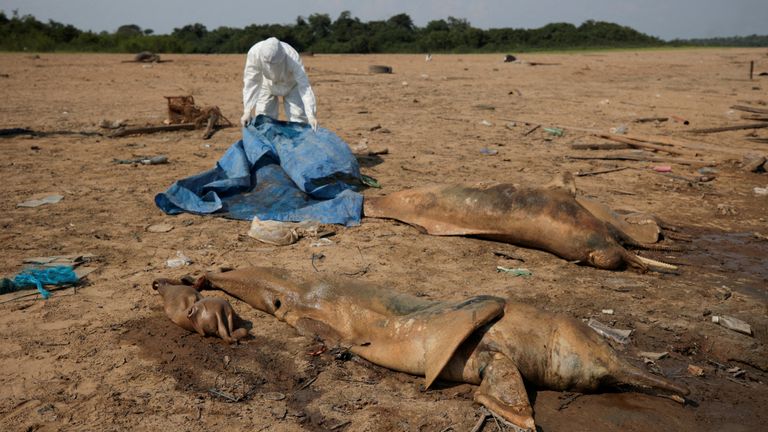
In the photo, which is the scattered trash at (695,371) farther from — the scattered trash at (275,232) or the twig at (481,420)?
the scattered trash at (275,232)

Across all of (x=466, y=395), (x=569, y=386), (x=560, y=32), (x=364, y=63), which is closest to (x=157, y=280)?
(x=466, y=395)

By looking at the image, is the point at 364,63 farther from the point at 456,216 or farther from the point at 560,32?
the point at 560,32

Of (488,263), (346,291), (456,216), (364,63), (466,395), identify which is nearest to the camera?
(466,395)

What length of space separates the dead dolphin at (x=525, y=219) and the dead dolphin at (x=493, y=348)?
1969mm

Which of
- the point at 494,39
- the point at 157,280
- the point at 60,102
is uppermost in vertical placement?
the point at 494,39

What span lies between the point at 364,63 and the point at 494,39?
20.1m

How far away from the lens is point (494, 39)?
4441cm

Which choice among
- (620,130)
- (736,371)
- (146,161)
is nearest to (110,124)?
(146,161)

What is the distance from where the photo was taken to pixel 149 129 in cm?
1097

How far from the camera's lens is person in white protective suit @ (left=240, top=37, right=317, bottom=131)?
8602 millimetres

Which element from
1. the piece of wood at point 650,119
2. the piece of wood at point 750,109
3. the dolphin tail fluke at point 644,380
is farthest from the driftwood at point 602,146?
the dolphin tail fluke at point 644,380

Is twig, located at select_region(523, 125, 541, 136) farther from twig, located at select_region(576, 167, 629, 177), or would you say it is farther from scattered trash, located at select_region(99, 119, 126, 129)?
scattered trash, located at select_region(99, 119, 126, 129)

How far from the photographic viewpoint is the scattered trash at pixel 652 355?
4.26 metres

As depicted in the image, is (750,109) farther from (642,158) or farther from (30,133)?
(30,133)
